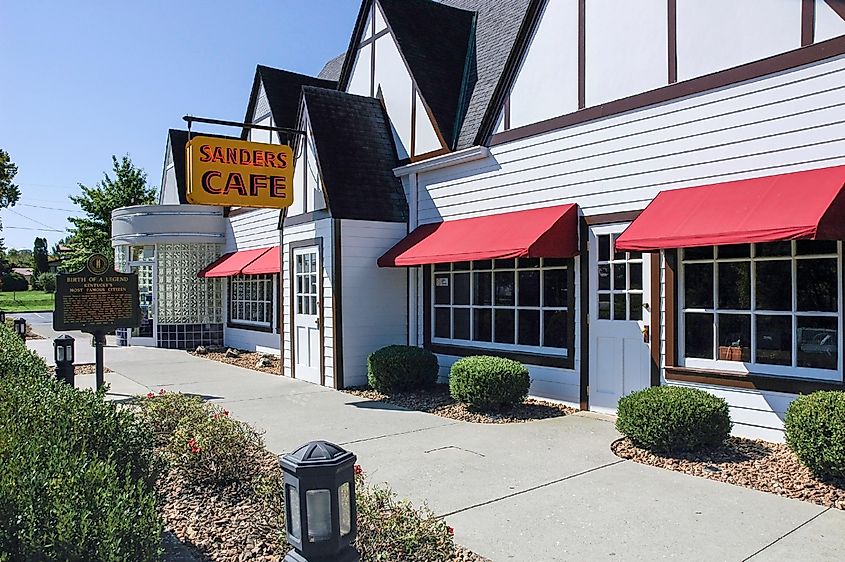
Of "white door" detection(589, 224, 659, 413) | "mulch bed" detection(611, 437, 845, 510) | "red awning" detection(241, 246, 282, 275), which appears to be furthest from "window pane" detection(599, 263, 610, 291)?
"red awning" detection(241, 246, 282, 275)

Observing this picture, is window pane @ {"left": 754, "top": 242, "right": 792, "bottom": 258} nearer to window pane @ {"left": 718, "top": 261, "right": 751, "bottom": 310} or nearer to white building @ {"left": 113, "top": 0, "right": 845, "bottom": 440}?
white building @ {"left": 113, "top": 0, "right": 845, "bottom": 440}

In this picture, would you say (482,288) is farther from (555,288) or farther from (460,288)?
(555,288)

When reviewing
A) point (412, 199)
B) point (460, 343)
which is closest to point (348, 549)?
point (460, 343)

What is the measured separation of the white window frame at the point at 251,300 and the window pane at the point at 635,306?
9.92m

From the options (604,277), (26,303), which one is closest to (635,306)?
(604,277)

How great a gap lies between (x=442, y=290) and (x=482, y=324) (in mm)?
1167

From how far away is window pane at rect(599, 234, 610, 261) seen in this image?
889 cm

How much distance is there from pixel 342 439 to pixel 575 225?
169 inches

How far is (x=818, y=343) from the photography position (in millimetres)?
6793

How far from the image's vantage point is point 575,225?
916 centimetres

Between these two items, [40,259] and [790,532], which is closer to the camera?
[790,532]

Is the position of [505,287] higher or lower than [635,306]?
higher

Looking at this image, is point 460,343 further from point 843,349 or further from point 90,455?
point 90,455

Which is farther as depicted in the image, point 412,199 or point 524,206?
point 412,199
